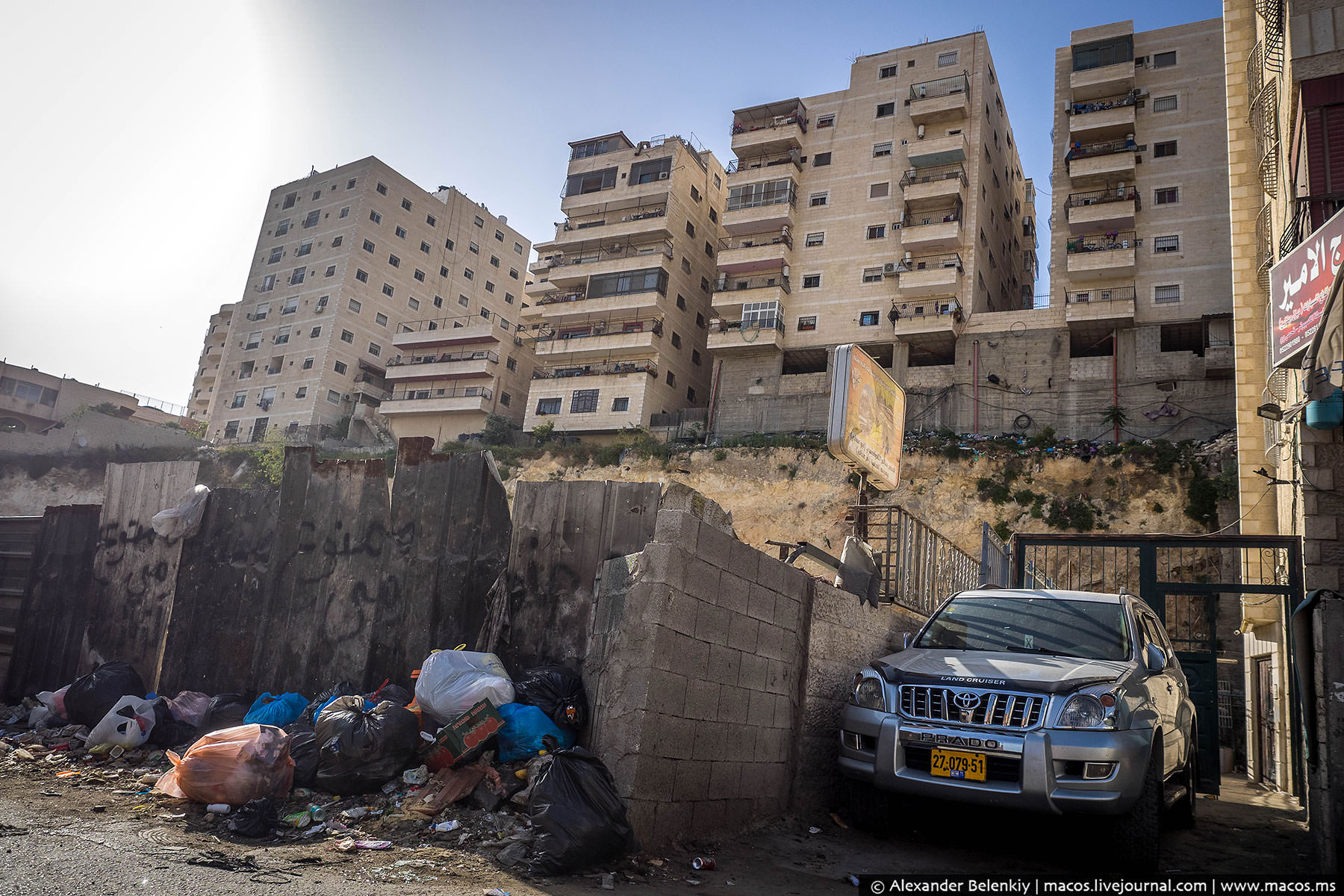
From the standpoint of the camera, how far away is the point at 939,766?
5613 millimetres

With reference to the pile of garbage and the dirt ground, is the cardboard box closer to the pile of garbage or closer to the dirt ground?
the pile of garbage

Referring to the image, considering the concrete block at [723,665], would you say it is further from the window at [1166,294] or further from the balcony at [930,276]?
the window at [1166,294]

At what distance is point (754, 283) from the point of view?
148 ft

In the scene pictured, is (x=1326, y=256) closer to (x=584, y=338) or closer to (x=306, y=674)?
(x=306, y=674)

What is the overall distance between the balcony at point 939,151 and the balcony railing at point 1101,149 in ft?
15.8

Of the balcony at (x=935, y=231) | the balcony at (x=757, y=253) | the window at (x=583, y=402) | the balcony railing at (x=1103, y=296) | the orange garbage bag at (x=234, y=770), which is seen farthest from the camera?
the window at (x=583, y=402)

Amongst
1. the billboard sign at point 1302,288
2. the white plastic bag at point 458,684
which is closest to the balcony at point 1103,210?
the billboard sign at point 1302,288

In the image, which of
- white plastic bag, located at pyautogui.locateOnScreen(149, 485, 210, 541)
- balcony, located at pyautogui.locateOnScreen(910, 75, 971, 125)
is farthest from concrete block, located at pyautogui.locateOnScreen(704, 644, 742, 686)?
balcony, located at pyautogui.locateOnScreen(910, 75, 971, 125)

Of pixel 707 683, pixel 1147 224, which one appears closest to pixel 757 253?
pixel 1147 224

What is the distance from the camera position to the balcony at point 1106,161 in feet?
121

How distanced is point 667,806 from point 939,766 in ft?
6.24

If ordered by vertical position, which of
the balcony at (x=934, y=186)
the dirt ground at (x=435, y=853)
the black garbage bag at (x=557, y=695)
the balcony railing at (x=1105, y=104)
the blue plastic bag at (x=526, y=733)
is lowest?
the dirt ground at (x=435, y=853)

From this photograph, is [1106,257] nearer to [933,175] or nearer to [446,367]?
[933,175]

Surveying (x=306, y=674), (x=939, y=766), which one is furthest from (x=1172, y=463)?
(x=306, y=674)
